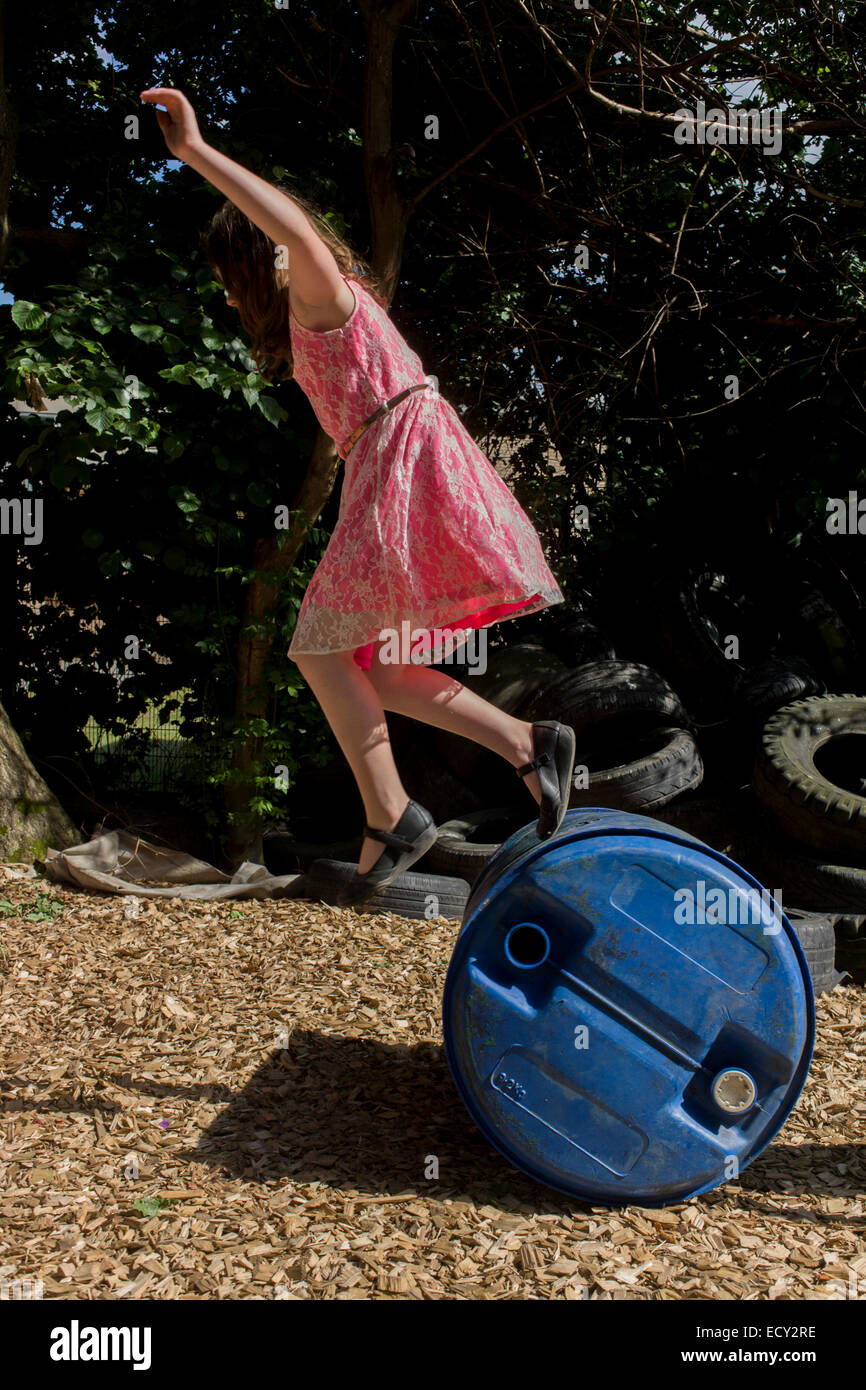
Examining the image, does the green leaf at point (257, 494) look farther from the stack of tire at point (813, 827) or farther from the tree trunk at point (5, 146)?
the stack of tire at point (813, 827)

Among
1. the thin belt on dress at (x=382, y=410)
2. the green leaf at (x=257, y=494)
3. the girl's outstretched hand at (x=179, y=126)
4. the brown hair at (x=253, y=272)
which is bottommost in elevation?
the thin belt on dress at (x=382, y=410)

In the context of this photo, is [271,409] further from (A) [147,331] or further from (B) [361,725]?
(B) [361,725]

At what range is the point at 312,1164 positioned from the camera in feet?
8.37

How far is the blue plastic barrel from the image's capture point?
93.9 inches

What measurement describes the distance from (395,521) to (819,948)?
2.43 m

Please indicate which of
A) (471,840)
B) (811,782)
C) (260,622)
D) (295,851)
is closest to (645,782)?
(811,782)

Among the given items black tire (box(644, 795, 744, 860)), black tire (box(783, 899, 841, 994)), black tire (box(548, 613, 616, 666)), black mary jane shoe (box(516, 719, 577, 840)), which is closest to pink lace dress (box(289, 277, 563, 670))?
black mary jane shoe (box(516, 719, 577, 840))

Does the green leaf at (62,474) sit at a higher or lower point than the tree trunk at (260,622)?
higher

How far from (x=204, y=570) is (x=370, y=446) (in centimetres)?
272

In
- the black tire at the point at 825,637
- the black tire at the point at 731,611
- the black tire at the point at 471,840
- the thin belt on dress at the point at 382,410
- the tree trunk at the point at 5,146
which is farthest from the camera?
the black tire at the point at 731,611

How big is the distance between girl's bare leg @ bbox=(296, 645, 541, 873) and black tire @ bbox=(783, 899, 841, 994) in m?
1.83

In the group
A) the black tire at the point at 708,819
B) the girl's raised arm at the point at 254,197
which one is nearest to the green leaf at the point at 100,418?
the girl's raised arm at the point at 254,197

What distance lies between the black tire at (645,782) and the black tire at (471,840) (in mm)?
396

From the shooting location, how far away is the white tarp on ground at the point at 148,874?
15.0 ft
